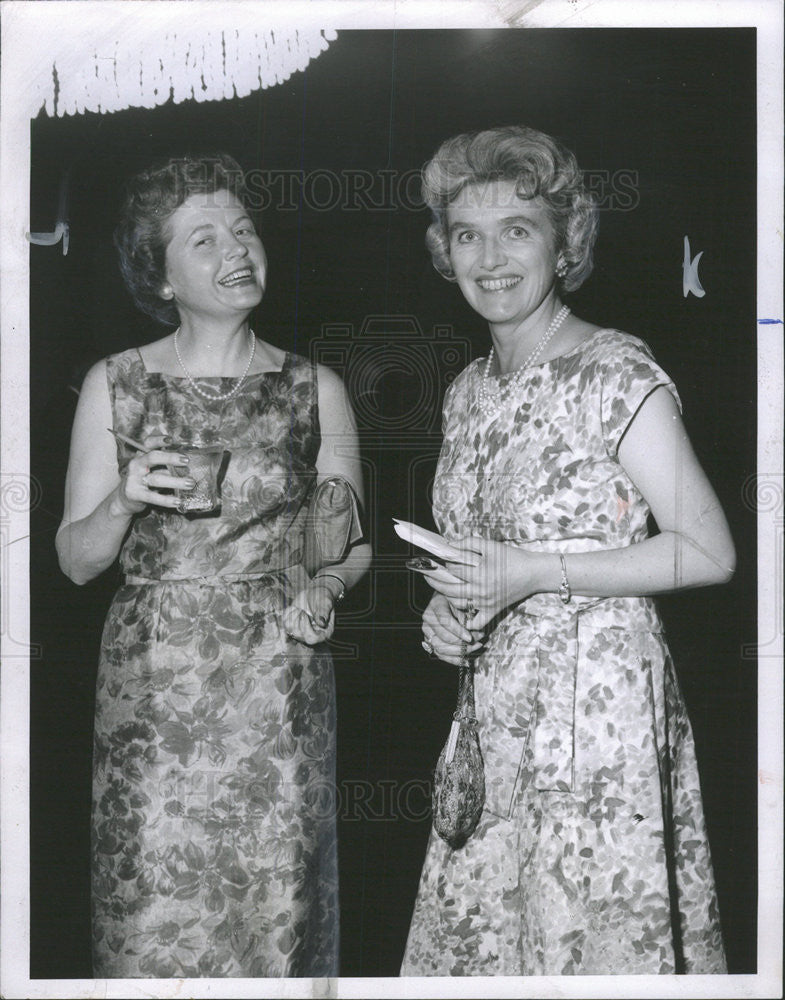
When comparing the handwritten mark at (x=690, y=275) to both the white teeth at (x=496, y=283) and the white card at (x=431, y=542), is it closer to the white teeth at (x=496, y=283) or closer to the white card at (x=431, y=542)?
the white teeth at (x=496, y=283)

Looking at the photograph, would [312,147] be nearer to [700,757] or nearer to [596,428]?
[596,428]

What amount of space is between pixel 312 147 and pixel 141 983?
6.60ft

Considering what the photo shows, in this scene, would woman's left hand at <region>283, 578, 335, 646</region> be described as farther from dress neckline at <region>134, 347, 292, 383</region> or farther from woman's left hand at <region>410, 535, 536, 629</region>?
dress neckline at <region>134, 347, 292, 383</region>

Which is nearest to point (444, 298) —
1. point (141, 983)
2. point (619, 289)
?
point (619, 289)

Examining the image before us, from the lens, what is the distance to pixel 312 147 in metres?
2.47

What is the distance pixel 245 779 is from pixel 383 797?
327 millimetres

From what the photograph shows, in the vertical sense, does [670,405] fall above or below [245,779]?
above

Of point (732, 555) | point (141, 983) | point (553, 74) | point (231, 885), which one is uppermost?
point (553, 74)

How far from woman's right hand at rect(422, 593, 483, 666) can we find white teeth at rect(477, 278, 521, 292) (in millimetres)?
720

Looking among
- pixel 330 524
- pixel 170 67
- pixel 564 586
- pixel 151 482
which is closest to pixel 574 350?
pixel 564 586

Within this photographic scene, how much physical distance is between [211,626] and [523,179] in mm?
1256

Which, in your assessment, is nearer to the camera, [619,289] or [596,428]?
[596,428]

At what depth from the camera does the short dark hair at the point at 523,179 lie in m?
2.40

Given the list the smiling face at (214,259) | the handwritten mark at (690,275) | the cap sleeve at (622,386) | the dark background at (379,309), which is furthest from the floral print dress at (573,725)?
the smiling face at (214,259)
